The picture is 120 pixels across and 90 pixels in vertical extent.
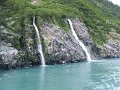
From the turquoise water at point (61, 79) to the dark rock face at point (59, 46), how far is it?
10009 millimetres

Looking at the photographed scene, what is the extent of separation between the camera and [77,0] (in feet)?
519

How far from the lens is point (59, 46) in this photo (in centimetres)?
A: 9725

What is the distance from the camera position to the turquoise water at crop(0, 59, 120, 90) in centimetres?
5941

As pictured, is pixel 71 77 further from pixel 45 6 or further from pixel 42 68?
pixel 45 6

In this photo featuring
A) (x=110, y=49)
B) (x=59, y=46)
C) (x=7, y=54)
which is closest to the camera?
(x=7, y=54)

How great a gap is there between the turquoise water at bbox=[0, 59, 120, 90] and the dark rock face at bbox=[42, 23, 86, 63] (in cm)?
1001

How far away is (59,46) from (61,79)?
99.2ft

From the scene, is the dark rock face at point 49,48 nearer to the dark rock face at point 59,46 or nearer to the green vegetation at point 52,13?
the dark rock face at point 59,46

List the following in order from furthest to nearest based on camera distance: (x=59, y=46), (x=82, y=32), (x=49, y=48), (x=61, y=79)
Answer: (x=82, y=32) < (x=59, y=46) < (x=49, y=48) < (x=61, y=79)

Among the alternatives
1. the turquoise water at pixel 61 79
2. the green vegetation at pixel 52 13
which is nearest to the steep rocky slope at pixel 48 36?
the green vegetation at pixel 52 13

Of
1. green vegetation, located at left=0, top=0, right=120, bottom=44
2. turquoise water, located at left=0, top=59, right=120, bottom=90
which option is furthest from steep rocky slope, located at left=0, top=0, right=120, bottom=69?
turquoise water, located at left=0, top=59, right=120, bottom=90

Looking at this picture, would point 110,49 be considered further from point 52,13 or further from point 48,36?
point 48,36

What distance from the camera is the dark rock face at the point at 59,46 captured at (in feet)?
310

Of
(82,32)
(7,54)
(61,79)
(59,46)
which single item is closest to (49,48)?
(59,46)
